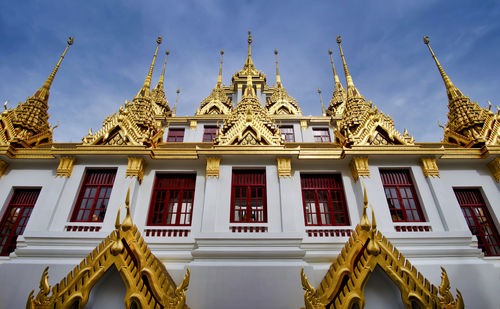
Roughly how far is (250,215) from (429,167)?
6.74 metres

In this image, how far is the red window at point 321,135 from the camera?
16.0 m

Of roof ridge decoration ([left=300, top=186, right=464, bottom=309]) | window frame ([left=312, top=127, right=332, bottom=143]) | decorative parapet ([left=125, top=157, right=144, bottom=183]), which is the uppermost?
window frame ([left=312, top=127, right=332, bottom=143])

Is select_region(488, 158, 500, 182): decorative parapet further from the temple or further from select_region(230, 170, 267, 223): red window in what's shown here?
select_region(230, 170, 267, 223): red window

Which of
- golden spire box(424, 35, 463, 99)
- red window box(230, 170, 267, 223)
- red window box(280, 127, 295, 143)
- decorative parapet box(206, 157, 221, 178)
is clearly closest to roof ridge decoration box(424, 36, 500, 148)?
golden spire box(424, 35, 463, 99)

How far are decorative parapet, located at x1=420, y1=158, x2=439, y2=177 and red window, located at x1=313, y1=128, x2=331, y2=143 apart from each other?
677 cm

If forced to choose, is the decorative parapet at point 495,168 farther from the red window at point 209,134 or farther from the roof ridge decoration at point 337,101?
the red window at point 209,134

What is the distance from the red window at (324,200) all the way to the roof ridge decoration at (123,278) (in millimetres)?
5077

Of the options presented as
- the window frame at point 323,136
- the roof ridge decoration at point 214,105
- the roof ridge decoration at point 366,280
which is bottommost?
the roof ridge decoration at point 366,280

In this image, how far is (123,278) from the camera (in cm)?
540

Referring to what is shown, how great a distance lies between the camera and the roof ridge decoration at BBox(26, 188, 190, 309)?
5.18 m

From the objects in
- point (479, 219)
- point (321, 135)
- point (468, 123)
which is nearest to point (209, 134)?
point (321, 135)

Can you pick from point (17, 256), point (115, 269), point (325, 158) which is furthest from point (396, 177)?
point (17, 256)

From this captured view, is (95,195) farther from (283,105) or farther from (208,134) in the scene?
(283,105)

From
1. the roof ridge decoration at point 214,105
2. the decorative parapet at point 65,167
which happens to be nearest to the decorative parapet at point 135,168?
the decorative parapet at point 65,167
